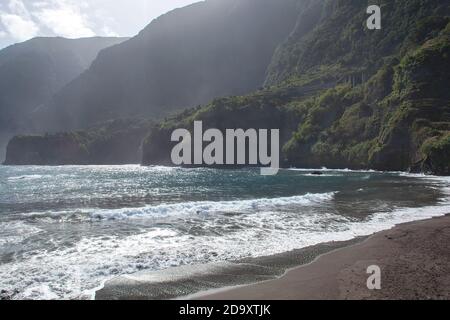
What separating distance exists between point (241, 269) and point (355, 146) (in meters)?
93.8

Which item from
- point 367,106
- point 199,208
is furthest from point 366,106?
point 199,208

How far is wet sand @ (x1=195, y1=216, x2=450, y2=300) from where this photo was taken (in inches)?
423

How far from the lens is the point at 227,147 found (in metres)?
157

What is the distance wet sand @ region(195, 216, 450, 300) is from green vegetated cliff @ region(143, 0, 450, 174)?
6048cm

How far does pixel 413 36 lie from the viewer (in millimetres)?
117000

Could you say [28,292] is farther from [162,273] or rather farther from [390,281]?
[390,281]

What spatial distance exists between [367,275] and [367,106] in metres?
106

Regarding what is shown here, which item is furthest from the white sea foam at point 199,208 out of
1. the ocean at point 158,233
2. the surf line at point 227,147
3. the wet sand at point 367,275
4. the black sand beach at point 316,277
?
the surf line at point 227,147

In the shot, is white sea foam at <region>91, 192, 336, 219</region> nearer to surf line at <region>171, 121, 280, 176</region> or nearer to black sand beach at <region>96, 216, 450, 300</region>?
black sand beach at <region>96, 216, 450, 300</region>

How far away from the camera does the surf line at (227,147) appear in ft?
451

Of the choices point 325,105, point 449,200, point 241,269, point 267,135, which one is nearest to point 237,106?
point 267,135

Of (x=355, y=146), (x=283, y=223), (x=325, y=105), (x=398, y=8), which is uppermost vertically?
(x=398, y=8)

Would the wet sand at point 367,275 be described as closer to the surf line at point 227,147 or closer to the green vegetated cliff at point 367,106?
the green vegetated cliff at point 367,106
